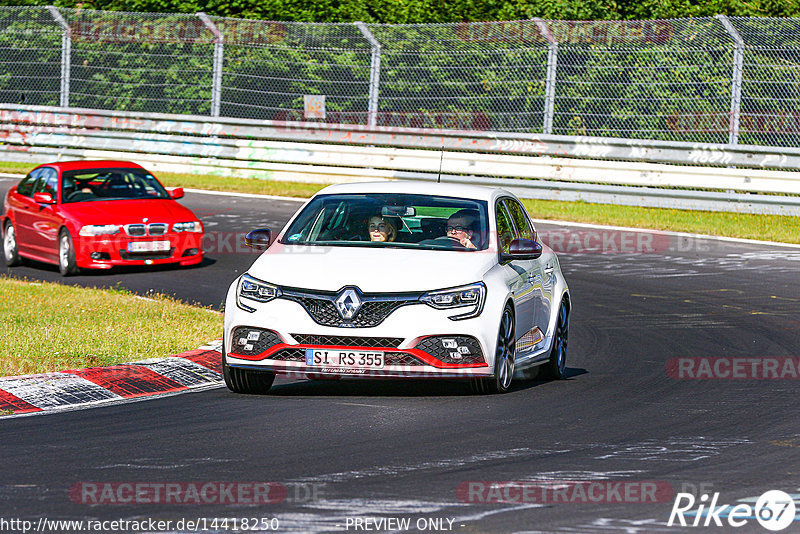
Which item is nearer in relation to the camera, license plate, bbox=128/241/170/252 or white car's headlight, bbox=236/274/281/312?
white car's headlight, bbox=236/274/281/312

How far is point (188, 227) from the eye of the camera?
18.7 meters

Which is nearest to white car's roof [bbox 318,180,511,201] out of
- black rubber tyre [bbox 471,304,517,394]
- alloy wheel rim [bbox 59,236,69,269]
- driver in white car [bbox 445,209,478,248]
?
driver in white car [bbox 445,209,478,248]

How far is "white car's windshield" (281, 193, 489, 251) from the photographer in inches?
418

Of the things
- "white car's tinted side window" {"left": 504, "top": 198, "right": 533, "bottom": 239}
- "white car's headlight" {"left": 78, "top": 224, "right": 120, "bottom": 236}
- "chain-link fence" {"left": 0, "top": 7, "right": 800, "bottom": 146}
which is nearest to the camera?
"white car's tinted side window" {"left": 504, "top": 198, "right": 533, "bottom": 239}

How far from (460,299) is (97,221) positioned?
954 cm

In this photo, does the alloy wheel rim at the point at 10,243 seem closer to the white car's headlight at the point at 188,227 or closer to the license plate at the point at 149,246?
the license plate at the point at 149,246

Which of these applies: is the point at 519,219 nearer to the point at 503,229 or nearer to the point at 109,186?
the point at 503,229

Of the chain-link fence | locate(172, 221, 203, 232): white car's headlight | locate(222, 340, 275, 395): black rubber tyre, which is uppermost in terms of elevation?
the chain-link fence

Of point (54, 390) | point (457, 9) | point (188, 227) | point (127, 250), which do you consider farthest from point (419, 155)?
point (54, 390)

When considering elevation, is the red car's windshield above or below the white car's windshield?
below

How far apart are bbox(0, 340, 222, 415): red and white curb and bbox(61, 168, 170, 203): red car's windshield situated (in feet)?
27.4

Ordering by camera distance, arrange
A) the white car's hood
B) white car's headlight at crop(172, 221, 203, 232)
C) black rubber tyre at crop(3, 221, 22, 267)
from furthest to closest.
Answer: black rubber tyre at crop(3, 221, 22, 267), white car's headlight at crop(172, 221, 203, 232), the white car's hood

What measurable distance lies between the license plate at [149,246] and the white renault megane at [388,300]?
25.4 feet

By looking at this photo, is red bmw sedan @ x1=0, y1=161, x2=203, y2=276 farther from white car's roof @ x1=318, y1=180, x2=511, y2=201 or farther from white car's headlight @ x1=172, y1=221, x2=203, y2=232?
white car's roof @ x1=318, y1=180, x2=511, y2=201
